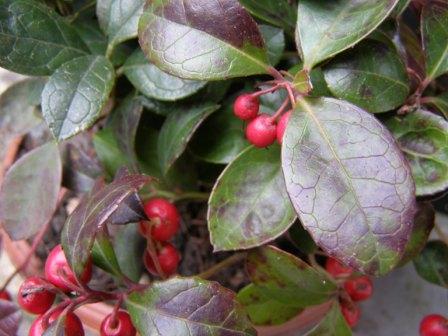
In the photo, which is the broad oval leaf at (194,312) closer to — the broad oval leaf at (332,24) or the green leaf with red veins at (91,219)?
the green leaf with red veins at (91,219)

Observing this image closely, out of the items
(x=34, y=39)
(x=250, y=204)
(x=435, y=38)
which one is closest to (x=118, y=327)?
(x=250, y=204)

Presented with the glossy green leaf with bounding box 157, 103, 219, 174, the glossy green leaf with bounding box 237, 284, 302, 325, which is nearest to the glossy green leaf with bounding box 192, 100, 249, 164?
the glossy green leaf with bounding box 157, 103, 219, 174

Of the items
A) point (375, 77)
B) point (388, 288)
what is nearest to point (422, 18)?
point (375, 77)

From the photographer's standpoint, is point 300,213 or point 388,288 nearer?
point 300,213

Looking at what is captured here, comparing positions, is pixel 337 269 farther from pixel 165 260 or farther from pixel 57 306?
pixel 57 306

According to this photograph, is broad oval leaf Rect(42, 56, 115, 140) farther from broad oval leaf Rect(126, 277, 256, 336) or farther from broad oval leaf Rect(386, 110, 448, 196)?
broad oval leaf Rect(386, 110, 448, 196)

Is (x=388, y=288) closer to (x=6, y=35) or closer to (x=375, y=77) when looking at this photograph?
(x=375, y=77)

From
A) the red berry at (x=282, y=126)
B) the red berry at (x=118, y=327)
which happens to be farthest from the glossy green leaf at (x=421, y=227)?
the red berry at (x=118, y=327)
